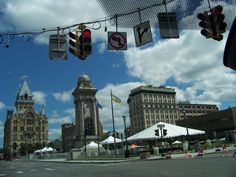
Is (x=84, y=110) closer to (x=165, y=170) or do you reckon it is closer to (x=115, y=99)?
(x=115, y=99)

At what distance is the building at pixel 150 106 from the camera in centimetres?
17256

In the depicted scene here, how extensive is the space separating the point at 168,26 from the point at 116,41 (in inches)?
97.6

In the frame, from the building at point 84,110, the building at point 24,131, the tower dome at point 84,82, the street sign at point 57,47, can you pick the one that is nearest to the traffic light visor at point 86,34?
the street sign at point 57,47

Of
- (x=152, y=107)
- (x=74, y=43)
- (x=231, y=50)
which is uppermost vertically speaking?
(x=152, y=107)

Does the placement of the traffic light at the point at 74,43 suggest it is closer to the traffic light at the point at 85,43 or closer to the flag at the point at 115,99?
the traffic light at the point at 85,43

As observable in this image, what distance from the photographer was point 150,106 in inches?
6929

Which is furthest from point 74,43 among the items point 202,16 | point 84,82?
point 84,82

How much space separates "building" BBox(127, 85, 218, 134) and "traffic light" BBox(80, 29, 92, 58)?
155 m

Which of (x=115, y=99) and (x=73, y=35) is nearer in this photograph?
(x=73, y=35)

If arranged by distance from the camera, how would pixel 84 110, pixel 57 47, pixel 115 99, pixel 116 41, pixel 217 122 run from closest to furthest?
pixel 116 41, pixel 57 47, pixel 115 99, pixel 217 122, pixel 84 110

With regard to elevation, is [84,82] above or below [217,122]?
above

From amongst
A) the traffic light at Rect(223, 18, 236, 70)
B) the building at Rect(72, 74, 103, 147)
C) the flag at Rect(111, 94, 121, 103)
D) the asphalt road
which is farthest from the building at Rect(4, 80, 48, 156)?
the traffic light at Rect(223, 18, 236, 70)

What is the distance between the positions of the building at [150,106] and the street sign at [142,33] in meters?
154

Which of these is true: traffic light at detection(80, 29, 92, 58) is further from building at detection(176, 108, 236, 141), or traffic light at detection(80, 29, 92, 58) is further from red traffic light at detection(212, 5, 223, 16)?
building at detection(176, 108, 236, 141)
